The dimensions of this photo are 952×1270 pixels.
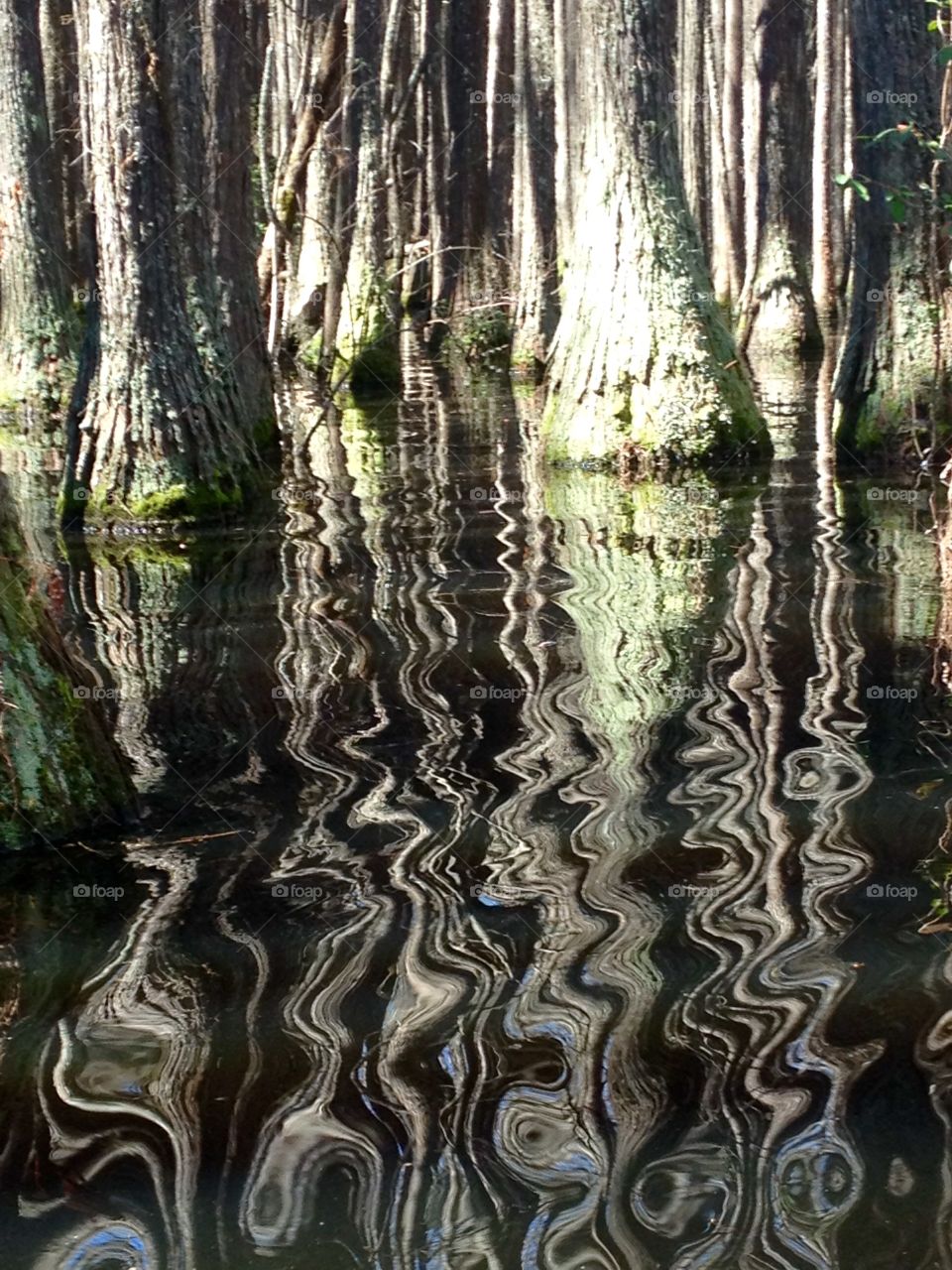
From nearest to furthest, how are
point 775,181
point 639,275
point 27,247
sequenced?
point 639,275 → point 27,247 → point 775,181

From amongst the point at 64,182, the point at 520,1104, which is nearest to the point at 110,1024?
the point at 520,1104

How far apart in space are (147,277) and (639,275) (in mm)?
3126

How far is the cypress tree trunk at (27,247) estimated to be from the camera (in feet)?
48.1

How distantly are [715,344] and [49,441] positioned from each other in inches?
251

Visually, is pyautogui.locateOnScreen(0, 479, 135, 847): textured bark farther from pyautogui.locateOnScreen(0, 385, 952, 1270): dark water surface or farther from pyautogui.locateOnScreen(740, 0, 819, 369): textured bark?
pyautogui.locateOnScreen(740, 0, 819, 369): textured bark

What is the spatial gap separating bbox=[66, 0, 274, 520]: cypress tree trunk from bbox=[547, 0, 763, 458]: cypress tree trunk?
2578 millimetres

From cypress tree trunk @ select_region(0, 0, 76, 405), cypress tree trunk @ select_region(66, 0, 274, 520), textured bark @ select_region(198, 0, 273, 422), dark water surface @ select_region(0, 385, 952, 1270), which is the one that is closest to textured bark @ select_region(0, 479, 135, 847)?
dark water surface @ select_region(0, 385, 952, 1270)

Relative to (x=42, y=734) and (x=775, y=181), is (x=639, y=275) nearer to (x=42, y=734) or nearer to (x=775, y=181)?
(x=42, y=734)

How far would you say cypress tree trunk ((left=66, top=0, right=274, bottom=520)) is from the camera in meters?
8.84

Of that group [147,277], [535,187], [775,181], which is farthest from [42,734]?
[775,181]

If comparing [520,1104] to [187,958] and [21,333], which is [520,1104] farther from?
[21,333]

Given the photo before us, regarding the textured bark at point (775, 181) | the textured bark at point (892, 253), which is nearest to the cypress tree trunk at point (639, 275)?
the textured bark at point (892, 253)

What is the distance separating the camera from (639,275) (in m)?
10.3

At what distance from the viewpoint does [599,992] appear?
3.61 metres
